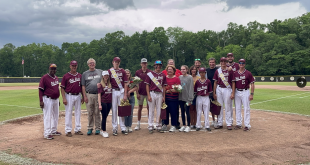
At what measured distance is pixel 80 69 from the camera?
282 ft

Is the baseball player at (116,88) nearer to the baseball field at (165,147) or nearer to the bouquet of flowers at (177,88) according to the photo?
the baseball field at (165,147)

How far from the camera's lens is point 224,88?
303 inches

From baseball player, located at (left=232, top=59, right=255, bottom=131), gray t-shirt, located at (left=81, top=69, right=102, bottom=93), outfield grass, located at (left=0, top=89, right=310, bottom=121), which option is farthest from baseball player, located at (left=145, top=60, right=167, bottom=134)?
outfield grass, located at (left=0, top=89, right=310, bottom=121)

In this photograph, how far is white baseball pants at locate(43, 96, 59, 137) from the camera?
21.4 ft

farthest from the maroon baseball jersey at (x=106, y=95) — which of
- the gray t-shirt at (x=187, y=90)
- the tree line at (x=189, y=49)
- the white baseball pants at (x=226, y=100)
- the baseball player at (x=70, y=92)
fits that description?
the tree line at (x=189, y=49)

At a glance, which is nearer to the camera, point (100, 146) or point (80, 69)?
point (100, 146)

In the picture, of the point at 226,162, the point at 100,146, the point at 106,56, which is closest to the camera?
the point at 226,162

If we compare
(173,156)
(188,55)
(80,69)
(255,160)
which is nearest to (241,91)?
(255,160)

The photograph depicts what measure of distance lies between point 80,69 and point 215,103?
275 ft

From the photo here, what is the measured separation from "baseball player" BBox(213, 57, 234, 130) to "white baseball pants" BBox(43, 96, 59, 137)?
5056mm

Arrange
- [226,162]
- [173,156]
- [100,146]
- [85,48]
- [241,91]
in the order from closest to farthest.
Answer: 1. [226,162]
2. [173,156]
3. [100,146]
4. [241,91]
5. [85,48]

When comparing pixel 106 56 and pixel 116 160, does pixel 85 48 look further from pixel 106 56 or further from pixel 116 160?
pixel 116 160

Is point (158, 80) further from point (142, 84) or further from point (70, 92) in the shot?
point (70, 92)

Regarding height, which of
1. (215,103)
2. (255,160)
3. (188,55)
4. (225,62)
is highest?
(188,55)
